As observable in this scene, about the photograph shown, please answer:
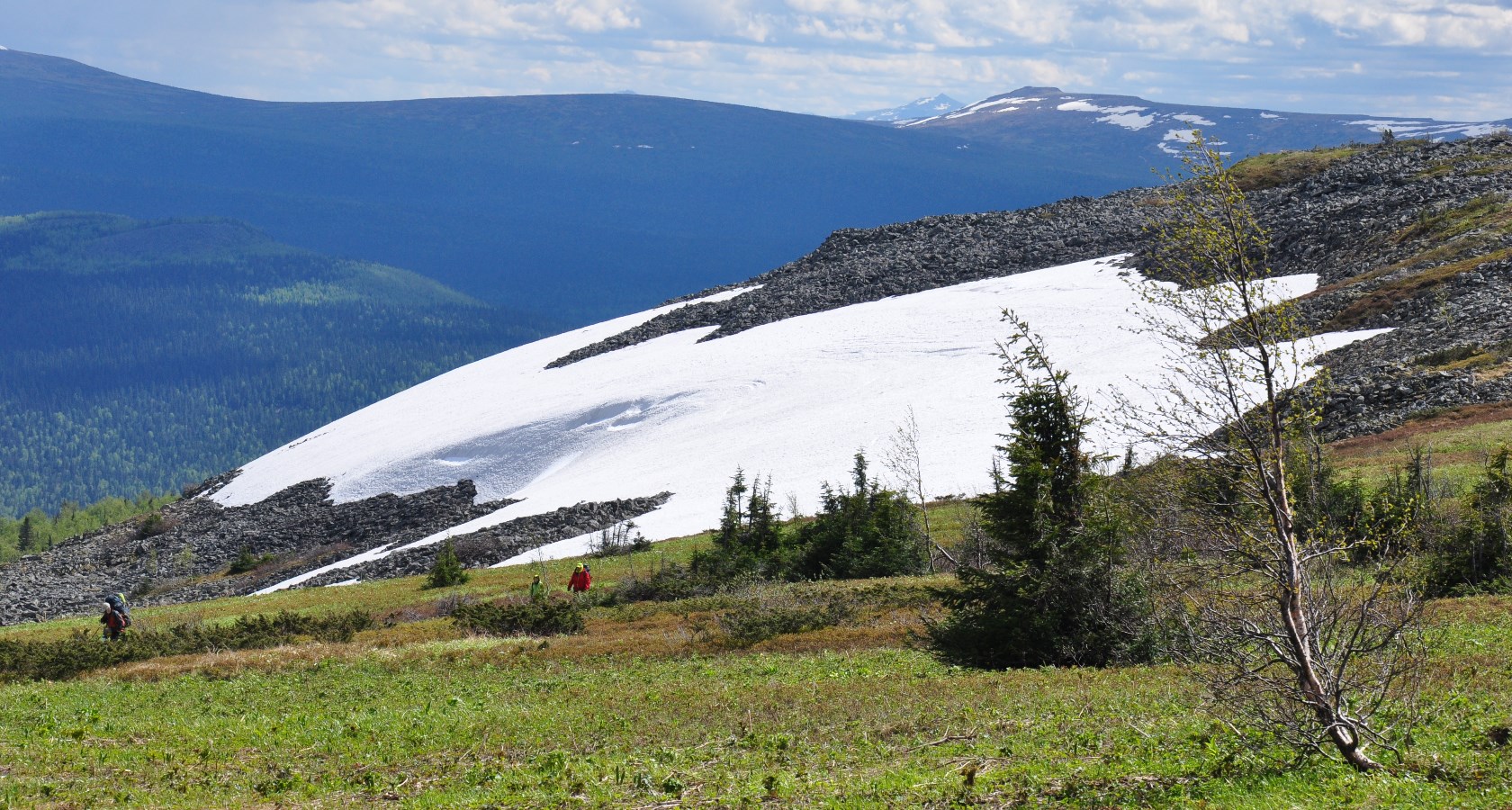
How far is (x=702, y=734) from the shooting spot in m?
17.6

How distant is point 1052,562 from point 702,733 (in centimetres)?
746

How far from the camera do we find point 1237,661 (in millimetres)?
11859

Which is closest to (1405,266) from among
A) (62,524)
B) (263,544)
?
(263,544)

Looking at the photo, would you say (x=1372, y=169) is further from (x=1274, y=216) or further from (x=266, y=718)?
(x=266, y=718)

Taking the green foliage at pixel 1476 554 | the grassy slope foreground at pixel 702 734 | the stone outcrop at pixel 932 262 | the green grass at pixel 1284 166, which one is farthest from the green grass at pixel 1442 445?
the green grass at pixel 1284 166

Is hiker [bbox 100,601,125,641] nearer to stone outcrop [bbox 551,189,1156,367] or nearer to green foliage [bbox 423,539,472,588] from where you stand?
green foliage [bbox 423,539,472,588]

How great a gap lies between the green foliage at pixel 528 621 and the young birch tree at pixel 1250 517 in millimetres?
24639

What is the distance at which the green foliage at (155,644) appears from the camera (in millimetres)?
29344

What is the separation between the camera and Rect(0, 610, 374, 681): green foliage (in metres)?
29.3

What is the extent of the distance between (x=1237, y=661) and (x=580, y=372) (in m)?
94.6

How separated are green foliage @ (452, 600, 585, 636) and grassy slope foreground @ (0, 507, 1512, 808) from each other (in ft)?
17.3

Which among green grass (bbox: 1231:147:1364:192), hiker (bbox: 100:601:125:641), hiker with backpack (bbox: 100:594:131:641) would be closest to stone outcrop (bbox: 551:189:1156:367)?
green grass (bbox: 1231:147:1364:192)

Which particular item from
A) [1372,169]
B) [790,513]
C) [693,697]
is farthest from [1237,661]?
[1372,169]

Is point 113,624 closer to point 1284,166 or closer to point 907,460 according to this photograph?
point 907,460
